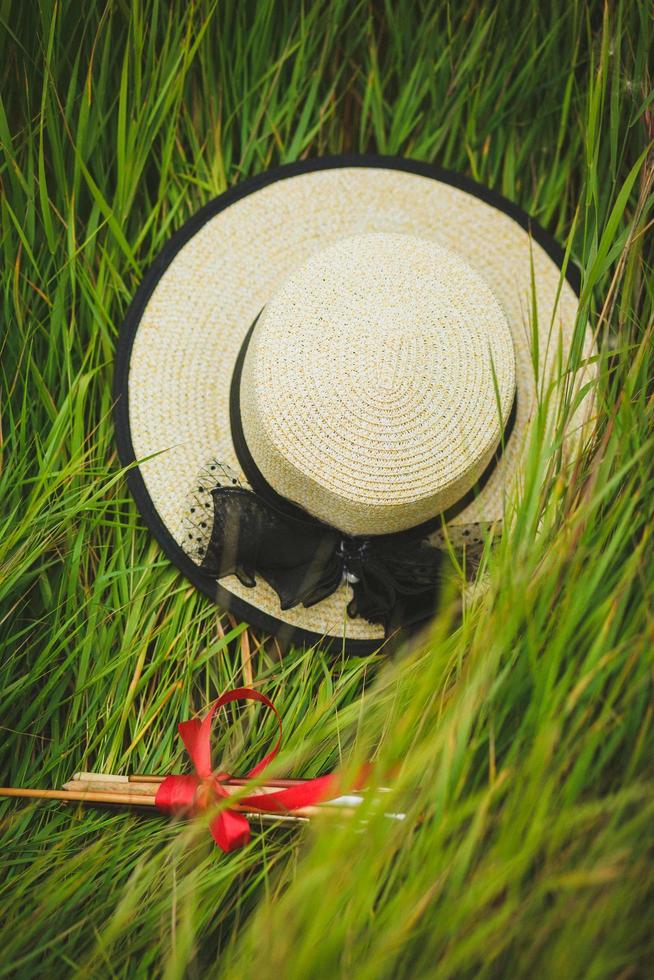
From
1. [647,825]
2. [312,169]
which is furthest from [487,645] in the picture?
[312,169]

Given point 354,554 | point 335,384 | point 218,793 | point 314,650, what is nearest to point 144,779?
point 218,793

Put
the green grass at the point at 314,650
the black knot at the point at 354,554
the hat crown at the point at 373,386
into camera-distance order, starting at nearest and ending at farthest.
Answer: the green grass at the point at 314,650 → the hat crown at the point at 373,386 → the black knot at the point at 354,554

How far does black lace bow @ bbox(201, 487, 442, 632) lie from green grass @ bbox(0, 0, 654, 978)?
0.11 m

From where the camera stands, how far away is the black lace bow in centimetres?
107

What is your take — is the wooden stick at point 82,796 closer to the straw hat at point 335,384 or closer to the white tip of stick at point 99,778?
the white tip of stick at point 99,778

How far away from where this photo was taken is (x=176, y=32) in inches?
49.0

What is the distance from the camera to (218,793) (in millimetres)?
1050

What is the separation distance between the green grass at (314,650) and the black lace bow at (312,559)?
0.11 meters

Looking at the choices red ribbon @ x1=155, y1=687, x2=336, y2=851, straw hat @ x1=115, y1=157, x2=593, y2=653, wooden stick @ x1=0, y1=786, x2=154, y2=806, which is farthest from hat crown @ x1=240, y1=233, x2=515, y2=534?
wooden stick @ x1=0, y1=786, x2=154, y2=806

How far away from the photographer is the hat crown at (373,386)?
3.21 ft

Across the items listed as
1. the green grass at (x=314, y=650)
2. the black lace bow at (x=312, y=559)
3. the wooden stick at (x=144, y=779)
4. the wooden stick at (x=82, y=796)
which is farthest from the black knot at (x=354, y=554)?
the wooden stick at (x=82, y=796)

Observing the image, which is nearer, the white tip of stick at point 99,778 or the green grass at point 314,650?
the green grass at point 314,650

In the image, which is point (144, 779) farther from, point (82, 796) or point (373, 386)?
point (373, 386)

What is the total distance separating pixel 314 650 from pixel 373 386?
0.49 metres
